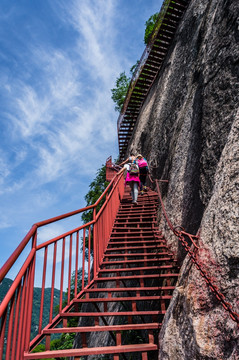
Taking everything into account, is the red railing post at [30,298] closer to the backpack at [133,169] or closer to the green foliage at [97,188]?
the backpack at [133,169]

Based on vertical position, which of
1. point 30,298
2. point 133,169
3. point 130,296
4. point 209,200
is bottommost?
point 30,298

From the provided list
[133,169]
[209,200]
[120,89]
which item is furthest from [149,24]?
[209,200]

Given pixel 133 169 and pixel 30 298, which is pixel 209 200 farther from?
pixel 133 169

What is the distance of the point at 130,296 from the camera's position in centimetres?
457

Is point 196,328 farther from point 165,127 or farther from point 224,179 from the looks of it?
point 165,127

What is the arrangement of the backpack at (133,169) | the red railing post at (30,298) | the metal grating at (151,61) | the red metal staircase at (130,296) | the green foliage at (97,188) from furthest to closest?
the green foliage at (97,188) → the metal grating at (151,61) → the backpack at (133,169) → the red metal staircase at (130,296) → the red railing post at (30,298)

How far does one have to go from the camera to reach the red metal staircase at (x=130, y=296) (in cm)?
286

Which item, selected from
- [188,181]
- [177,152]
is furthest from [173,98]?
[188,181]

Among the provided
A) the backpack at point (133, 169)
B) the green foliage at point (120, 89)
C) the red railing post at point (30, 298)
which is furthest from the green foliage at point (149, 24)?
the red railing post at point (30, 298)

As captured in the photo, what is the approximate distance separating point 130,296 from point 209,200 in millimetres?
2480

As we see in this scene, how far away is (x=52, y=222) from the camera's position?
121 inches

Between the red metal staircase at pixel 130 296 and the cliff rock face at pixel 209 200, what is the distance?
376 millimetres

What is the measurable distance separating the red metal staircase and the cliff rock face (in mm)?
376

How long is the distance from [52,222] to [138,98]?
1627 cm
